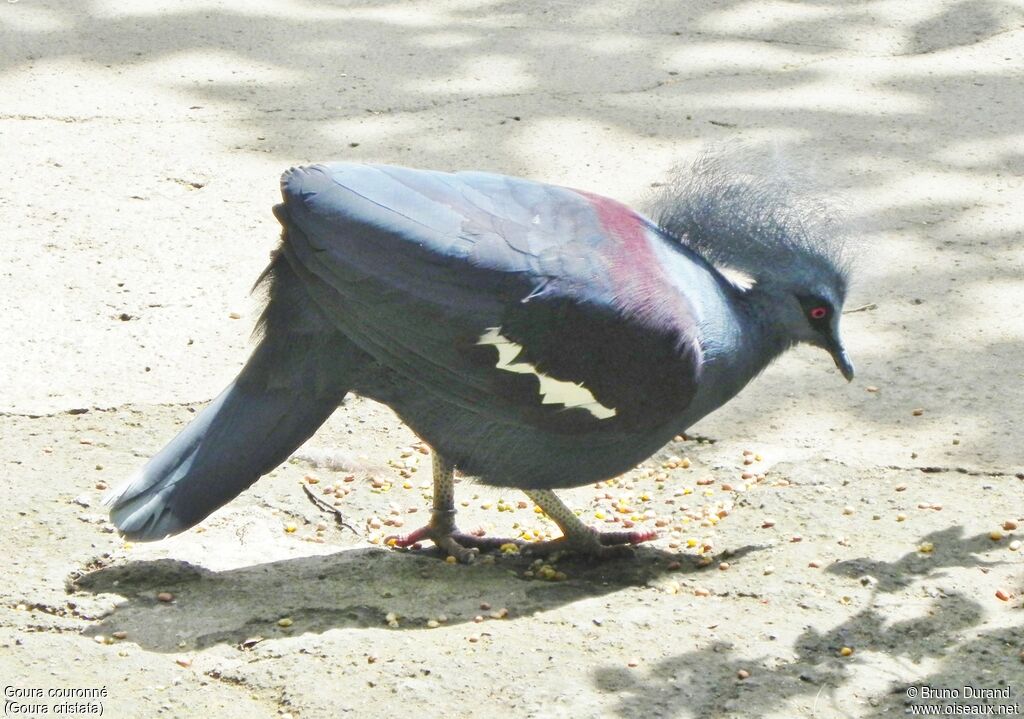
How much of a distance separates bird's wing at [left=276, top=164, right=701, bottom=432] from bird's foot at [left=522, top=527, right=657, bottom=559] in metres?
0.37

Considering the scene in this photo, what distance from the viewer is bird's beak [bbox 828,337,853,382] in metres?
4.10

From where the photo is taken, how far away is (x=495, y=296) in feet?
11.8

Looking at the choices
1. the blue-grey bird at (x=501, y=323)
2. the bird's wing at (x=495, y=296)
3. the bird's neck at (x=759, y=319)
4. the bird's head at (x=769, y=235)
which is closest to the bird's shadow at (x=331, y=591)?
the blue-grey bird at (x=501, y=323)

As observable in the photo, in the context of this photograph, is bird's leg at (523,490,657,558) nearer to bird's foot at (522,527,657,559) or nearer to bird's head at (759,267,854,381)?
bird's foot at (522,527,657,559)

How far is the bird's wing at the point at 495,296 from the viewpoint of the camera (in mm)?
3596

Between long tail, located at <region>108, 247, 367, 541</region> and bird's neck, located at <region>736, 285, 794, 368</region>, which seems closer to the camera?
long tail, located at <region>108, 247, 367, 541</region>

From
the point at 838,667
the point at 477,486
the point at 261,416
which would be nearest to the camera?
the point at 838,667

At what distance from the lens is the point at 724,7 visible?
8.12m

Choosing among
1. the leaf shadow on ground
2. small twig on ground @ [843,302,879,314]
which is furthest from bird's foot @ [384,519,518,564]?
small twig on ground @ [843,302,879,314]

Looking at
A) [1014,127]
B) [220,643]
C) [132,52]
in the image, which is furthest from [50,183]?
[1014,127]

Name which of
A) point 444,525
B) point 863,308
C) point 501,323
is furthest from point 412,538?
point 863,308

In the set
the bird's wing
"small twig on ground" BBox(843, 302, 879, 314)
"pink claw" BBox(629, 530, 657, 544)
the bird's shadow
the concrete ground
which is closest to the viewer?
the concrete ground

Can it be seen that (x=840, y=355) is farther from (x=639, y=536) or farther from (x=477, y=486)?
(x=477, y=486)

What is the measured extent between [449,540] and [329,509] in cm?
40
